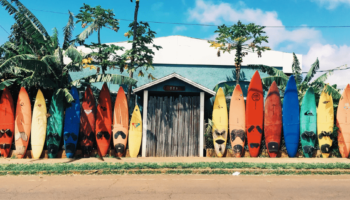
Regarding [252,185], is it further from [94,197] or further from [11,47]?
[11,47]

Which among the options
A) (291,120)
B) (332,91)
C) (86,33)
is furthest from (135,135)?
(332,91)

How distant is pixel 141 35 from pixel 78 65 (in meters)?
2.89

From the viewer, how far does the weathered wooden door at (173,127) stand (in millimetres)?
10398

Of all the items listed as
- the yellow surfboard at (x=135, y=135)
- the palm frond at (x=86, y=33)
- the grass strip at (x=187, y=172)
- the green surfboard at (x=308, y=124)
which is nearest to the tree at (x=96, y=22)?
the palm frond at (x=86, y=33)

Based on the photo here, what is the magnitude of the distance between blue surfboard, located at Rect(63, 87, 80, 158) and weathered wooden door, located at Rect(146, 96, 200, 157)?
8.82 ft

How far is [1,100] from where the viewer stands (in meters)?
10.4

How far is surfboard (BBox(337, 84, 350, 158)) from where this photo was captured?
34.4 feet

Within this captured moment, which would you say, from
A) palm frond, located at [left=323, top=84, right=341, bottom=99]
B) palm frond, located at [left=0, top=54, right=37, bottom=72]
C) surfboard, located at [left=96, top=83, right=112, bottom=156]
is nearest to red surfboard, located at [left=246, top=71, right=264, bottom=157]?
palm frond, located at [left=323, top=84, right=341, bottom=99]

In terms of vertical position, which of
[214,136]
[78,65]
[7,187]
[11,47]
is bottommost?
[7,187]

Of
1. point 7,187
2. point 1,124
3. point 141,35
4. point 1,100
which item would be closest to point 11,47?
point 1,100

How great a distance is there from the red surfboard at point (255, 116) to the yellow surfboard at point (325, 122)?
224cm

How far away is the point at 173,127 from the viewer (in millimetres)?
Answer: 10508

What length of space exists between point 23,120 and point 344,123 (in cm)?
1234

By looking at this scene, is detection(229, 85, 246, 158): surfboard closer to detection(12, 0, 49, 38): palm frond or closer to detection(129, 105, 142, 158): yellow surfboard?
detection(129, 105, 142, 158): yellow surfboard
